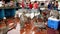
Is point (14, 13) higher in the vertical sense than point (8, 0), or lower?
lower

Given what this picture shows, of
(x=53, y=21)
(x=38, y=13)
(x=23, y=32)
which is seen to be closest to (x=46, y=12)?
(x=38, y=13)

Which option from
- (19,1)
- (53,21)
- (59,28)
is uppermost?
(19,1)

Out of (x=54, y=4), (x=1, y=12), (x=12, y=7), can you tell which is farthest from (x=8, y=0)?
(x=54, y=4)

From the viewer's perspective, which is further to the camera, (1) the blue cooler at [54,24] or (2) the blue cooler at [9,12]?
(2) the blue cooler at [9,12]

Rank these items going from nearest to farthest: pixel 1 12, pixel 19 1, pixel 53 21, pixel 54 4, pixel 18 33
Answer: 1. pixel 18 33
2. pixel 53 21
3. pixel 1 12
4. pixel 54 4
5. pixel 19 1

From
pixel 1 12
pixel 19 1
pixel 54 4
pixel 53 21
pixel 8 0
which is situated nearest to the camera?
pixel 53 21

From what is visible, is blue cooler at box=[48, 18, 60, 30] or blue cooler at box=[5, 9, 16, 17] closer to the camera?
blue cooler at box=[48, 18, 60, 30]

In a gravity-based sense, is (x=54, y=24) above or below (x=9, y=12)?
below

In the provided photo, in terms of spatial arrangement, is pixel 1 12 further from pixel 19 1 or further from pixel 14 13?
pixel 19 1

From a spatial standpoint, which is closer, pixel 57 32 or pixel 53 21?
pixel 57 32

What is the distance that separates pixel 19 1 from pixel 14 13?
129 centimetres

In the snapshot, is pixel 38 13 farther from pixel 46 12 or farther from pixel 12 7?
pixel 12 7

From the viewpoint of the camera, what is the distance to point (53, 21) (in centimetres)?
570

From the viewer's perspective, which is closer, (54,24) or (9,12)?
(54,24)
